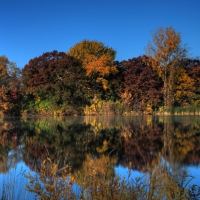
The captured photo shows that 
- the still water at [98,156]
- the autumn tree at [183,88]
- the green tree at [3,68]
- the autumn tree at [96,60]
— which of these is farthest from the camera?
the green tree at [3,68]

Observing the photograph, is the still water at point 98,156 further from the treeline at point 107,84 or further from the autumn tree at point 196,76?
the autumn tree at point 196,76

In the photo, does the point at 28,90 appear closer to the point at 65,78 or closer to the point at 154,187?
the point at 65,78

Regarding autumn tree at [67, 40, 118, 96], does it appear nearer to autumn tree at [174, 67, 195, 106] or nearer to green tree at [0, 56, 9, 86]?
autumn tree at [174, 67, 195, 106]

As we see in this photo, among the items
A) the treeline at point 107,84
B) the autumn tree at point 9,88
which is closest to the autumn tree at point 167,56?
the treeline at point 107,84

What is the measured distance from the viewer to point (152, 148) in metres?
8.23

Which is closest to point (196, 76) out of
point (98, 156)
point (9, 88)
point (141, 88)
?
point (141, 88)

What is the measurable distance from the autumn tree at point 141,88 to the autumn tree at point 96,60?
193cm

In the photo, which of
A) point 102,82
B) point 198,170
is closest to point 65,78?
point 102,82

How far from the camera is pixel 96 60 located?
30.1 m

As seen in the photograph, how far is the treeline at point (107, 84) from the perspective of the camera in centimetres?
2881

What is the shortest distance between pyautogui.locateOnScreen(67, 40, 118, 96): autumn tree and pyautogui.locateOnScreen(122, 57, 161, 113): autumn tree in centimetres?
193

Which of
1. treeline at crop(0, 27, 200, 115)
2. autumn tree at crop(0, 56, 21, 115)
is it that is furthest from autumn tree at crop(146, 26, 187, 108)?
autumn tree at crop(0, 56, 21, 115)

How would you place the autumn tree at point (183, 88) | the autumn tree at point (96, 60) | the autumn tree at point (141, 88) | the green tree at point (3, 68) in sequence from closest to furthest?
the autumn tree at point (141, 88) → the autumn tree at point (96, 60) → the autumn tree at point (183, 88) → the green tree at point (3, 68)

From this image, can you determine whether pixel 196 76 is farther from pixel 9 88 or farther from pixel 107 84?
pixel 9 88
